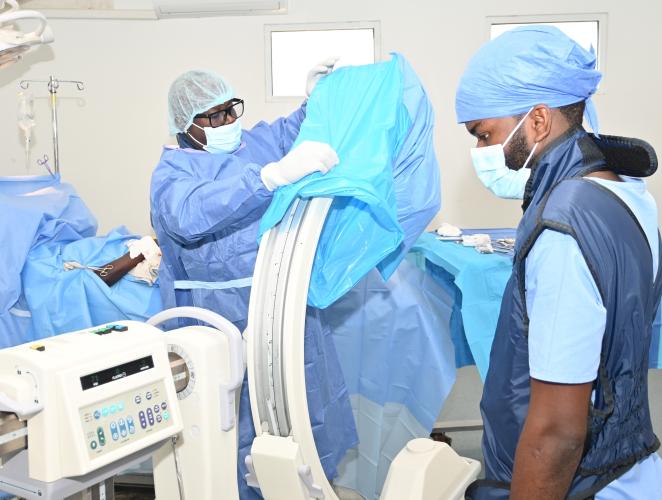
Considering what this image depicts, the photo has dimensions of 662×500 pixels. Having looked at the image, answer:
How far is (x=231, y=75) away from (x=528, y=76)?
3250 mm

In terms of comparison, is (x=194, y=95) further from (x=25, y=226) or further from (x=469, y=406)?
(x=469, y=406)

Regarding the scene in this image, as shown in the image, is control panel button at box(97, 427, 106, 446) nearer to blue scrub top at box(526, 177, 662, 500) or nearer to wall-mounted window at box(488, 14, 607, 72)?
blue scrub top at box(526, 177, 662, 500)

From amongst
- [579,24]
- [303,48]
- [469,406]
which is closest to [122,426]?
[469,406]

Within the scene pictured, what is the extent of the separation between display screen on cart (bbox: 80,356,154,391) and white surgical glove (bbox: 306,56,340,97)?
37.9 inches

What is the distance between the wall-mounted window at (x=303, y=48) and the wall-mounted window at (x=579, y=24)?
0.78 m

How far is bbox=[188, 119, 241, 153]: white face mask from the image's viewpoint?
1937 millimetres

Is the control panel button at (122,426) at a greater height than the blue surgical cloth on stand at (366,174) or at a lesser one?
lesser

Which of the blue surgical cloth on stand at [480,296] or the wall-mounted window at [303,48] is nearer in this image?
the blue surgical cloth on stand at [480,296]

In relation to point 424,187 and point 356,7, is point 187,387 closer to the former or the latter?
point 424,187

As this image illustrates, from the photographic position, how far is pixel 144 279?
230 cm

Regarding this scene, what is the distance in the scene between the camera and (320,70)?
1.83 metres

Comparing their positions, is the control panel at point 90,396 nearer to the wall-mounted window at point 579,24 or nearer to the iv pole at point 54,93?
the iv pole at point 54,93

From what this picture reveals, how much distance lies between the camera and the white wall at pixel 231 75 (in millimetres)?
3932

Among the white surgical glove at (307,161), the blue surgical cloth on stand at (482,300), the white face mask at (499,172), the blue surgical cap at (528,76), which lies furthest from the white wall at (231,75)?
the blue surgical cap at (528,76)
